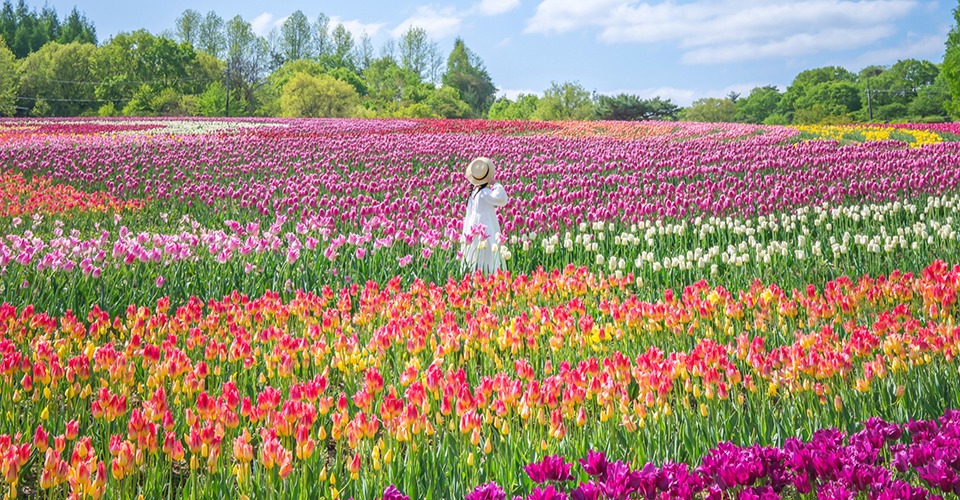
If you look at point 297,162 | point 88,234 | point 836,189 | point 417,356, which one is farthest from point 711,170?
point 417,356

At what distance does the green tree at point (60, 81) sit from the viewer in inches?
2478

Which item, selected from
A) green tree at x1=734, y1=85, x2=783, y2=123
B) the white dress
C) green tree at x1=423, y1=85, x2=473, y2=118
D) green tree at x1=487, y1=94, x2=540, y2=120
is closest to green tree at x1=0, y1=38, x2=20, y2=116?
green tree at x1=423, y1=85, x2=473, y2=118

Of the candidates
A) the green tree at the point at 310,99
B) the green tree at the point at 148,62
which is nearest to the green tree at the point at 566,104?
the green tree at the point at 310,99

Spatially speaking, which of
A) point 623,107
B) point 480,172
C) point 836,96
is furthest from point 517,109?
point 480,172

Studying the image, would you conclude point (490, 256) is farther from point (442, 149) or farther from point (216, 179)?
point (442, 149)

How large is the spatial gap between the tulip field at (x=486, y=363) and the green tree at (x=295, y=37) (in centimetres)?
9119

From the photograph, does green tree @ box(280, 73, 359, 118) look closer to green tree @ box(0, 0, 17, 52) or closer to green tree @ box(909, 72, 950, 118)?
green tree @ box(909, 72, 950, 118)

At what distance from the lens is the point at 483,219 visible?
27.5ft

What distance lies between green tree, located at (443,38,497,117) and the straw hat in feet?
217

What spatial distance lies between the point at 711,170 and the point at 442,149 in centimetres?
715

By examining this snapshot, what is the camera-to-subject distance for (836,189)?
12.2m

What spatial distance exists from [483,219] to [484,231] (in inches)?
14.2

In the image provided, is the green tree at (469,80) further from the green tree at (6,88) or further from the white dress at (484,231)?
the white dress at (484,231)

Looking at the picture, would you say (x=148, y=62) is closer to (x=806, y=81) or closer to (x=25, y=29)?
(x=25, y=29)
